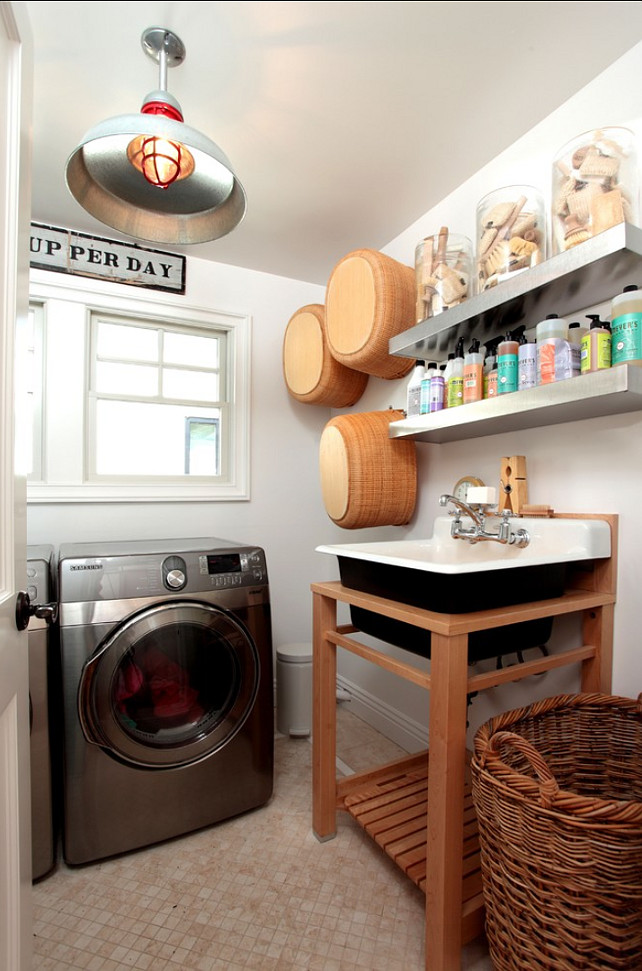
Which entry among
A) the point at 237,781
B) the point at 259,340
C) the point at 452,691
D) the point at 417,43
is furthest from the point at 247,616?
the point at 417,43

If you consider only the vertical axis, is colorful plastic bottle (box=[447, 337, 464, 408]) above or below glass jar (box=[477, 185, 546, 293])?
below

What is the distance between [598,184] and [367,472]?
1.12 meters

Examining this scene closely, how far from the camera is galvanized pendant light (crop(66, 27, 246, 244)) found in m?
1.15

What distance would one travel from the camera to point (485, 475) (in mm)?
1780

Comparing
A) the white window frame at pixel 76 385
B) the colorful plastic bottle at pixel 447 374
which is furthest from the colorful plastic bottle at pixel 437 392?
the white window frame at pixel 76 385

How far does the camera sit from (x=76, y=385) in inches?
85.7

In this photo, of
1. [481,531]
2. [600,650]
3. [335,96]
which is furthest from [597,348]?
[335,96]

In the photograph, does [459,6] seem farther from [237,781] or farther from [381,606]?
[237,781]

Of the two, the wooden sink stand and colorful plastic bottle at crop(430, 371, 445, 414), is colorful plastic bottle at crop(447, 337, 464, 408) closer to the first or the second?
colorful plastic bottle at crop(430, 371, 445, 414)

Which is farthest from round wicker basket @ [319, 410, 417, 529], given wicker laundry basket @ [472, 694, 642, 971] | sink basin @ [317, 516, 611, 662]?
wicker laundry basket @ [472, 694, 642, 971]

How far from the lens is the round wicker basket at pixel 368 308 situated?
68.9 inches

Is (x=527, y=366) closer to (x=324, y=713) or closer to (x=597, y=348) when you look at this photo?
(x=597, y=348)

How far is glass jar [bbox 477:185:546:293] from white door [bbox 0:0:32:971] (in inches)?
46.7

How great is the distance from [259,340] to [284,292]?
32 cm
